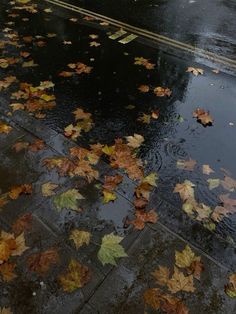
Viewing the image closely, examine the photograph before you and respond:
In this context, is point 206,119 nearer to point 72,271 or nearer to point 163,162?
point 163,162

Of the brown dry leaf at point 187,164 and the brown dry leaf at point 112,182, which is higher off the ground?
the brown dry leaf at point 187,164

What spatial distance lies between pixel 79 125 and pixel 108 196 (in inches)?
55.3

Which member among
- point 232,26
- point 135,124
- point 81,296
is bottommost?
point 81,296

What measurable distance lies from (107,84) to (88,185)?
2355 mm

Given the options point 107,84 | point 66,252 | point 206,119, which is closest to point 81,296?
point 66,252

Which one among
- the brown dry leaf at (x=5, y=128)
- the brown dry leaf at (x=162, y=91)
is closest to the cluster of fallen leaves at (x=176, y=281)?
the brown dry leaf at (x=5, y=128)

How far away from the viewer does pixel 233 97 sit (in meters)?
5.24

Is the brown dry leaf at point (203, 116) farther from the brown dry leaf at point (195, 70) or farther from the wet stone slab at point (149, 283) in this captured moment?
the wet stone slab at point (149, 283)

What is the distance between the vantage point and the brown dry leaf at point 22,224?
316 centimetres

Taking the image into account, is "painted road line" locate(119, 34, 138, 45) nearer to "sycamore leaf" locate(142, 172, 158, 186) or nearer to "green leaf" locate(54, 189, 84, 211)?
"sycamore leaf" locate(142, 172, 158, 186)

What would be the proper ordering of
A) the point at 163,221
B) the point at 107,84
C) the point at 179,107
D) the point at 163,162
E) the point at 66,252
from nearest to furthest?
the point at 66,252, the point at 163,221, the point at 163,162, the point at 179,107, the point at 107,84

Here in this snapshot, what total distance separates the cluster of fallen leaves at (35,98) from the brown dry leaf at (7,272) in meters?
2.37

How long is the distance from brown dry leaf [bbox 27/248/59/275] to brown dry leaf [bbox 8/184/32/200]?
2.59 feet

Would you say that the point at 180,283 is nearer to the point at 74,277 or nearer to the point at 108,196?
the point at 74,277
